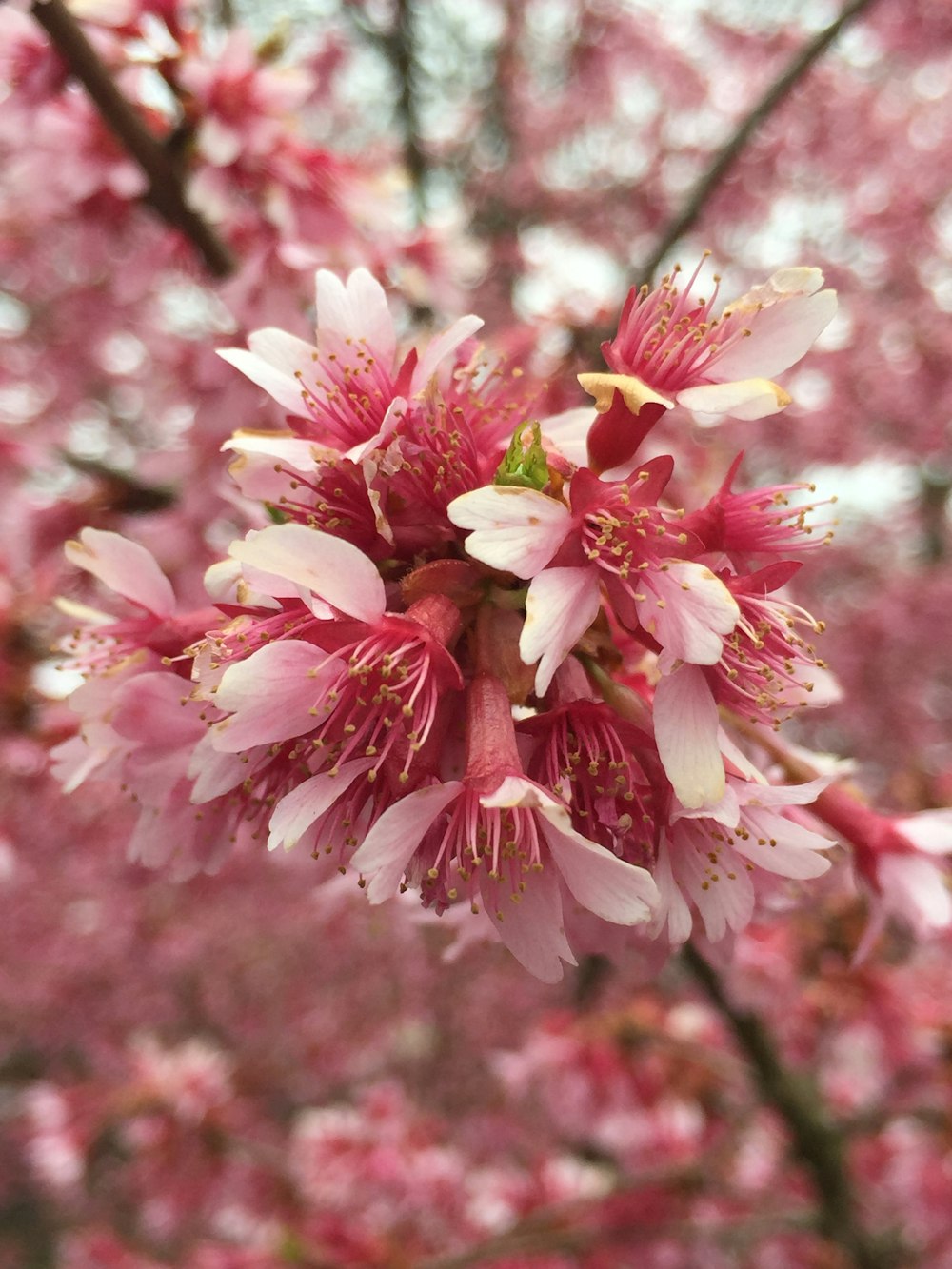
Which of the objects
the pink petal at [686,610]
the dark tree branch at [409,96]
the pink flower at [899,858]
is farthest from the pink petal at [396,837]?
the dark tree branch at [409,96]

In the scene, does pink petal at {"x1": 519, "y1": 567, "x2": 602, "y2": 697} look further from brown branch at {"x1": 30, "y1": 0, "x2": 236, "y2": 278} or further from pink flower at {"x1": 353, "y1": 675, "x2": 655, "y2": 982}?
brown branch at {"x1": 30, "y1": 0, "x2": 236, "y2": 278}

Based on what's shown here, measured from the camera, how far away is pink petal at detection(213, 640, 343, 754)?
2.40ft

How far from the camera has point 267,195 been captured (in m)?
1.65

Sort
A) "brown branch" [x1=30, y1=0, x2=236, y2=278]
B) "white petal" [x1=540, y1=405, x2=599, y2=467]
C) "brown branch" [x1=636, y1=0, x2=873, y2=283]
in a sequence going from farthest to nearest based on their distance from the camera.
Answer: "brown branch" [x1=636, y1=0, x2=873, y2=283]
"brown branch" [x1=30, y1=0, x2=236, y2=278]
"white petal" [x1=540, y1=405, x2=599, y2=467]

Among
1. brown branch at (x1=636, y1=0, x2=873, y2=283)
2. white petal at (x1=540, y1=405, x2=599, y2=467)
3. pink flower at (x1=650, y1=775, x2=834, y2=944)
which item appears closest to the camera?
pink flower at (x1=650, y1=775, x2=834, y2=944)

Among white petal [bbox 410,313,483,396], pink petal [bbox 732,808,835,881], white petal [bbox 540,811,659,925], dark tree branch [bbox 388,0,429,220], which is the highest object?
dark tree branch [bbox 388,0,429,220]

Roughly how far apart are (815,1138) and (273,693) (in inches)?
91.8

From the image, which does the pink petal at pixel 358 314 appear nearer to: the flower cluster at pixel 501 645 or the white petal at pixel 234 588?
the flower cluster at pixel 501 645

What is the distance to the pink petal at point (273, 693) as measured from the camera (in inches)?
28.9

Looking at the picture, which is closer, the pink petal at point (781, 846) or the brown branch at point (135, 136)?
the pink petal at point (781, 846)

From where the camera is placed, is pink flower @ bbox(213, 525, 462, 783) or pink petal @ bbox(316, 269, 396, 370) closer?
pink flower @ bbox(213, 525, 462, 783)

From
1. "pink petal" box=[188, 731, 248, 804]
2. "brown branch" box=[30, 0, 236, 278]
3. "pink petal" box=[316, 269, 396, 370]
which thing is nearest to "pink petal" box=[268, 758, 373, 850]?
"pink petal" box=[188, 731, 248, 804]

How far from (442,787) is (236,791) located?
301 millimetres

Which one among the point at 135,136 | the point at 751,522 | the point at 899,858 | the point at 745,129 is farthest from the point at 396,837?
the point at 745,129
